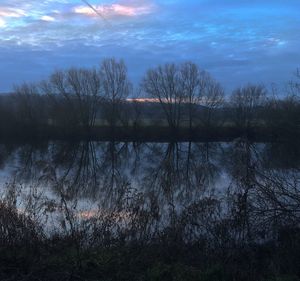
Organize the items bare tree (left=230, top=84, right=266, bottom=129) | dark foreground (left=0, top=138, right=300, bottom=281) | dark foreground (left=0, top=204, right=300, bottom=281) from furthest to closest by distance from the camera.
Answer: bare tree (left=230, top=84, right=266, bottom=129)
dark foreground (left=0, top=138, right=300, bottom=281)
dark foreground (left=0, top=204, right=300, bottom=281)

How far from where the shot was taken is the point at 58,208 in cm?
1148

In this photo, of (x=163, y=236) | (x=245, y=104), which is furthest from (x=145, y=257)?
(x=245, y=104)

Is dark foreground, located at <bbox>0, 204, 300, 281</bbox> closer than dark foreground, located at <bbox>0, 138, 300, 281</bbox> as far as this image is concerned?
Yes

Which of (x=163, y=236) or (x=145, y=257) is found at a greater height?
(x=163, y=236)

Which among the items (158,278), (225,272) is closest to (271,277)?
(225,272)

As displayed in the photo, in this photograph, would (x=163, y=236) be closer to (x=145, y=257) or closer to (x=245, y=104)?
(x=145, y=257)

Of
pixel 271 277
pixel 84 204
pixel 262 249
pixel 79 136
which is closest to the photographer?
pixel 271 277

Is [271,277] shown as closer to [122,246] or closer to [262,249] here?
[262,249]

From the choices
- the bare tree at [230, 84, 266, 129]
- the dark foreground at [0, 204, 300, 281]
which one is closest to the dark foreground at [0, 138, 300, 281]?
the dark foreground at [0, 204, 300, 281]

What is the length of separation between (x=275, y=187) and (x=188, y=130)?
180ft

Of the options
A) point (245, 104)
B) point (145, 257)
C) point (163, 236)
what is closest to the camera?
point (145, 257)

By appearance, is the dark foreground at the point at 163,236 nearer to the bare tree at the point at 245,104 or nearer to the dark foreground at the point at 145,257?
the dark foreground at the point at 145,257

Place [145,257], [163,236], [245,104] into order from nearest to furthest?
[145,257]
[163,236]
[245,104]

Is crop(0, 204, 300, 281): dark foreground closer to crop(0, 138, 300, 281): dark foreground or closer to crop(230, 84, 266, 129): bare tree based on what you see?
crop(0, 138, 300, 281): dark foreground
